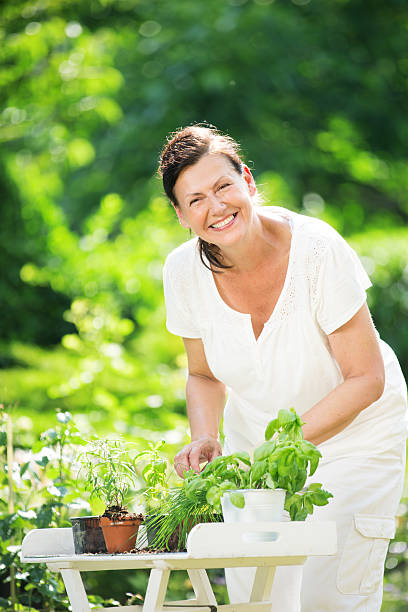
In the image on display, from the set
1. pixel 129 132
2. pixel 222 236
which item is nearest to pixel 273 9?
pixel 129 132

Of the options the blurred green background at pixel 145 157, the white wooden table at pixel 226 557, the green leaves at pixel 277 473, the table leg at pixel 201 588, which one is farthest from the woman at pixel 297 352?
the blurred green background at pixel 145 157

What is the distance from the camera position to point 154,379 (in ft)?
19.9

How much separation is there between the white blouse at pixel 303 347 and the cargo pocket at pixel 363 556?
0.66 feet

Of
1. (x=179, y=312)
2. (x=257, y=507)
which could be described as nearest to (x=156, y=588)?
(x=257, y=507)

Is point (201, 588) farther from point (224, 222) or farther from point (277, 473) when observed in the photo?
point (224, 222)

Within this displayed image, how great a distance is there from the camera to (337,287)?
253 centimetres

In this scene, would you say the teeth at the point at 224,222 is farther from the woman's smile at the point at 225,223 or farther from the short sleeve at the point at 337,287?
the short sleeve at the point at 337,287

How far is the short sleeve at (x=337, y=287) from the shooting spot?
250 cm

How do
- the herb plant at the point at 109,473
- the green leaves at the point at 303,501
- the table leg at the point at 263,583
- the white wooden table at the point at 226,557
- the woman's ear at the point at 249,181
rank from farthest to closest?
1. the woman's ear at the point at 249,181
2. the herb plant at the point at 109,473
3. the table leg at the point at 263,583
4. the green leaves at the point at 303,501
5. the white wooden table at the point at 226,557

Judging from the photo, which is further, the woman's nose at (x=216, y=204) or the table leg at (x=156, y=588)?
the woman's nose at (x=216, y=204)

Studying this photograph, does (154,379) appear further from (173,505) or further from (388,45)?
(388,45)

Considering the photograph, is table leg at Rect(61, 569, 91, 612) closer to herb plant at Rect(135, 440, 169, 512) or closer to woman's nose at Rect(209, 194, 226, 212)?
herb plant at Rect(135, 440, 169, 512)

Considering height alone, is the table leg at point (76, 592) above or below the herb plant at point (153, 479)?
below

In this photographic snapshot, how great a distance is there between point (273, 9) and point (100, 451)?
30.6 ft
